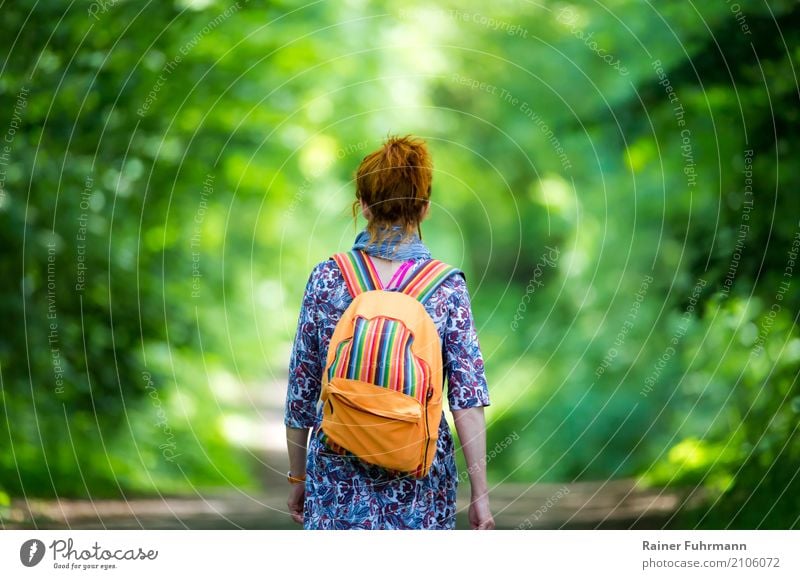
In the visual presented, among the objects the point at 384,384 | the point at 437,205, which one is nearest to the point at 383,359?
the point at 384,384

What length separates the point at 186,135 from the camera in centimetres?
923

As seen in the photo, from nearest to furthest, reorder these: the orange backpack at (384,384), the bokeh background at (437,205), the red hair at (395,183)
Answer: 1. the orange backpack at (384,384)
2. the red hair at (395,183)
3. the bokeh background at (437,205)

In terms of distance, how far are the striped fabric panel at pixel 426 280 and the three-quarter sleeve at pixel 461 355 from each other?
0.04 metres

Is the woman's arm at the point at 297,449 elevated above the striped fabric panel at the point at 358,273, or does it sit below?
below

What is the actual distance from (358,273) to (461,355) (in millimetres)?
431

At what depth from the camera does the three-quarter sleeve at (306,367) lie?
359 cm

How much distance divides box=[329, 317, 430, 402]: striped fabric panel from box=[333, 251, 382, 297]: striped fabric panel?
0.17 meters

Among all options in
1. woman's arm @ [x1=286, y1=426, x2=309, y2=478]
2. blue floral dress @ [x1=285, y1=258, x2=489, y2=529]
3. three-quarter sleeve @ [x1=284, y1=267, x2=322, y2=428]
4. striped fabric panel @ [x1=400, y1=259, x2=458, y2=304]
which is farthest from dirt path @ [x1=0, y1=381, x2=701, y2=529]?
striped fabric panel @ [x1=400, y1=259, x2=458, y2=304]

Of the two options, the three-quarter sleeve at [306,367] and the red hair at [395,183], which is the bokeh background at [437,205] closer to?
the three-quarter sleeve at [306,367]

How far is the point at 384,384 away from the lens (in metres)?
3.36

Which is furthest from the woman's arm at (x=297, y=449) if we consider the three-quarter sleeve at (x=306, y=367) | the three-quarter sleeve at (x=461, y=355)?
the three-quarter sleeve at (x=461, y=355)

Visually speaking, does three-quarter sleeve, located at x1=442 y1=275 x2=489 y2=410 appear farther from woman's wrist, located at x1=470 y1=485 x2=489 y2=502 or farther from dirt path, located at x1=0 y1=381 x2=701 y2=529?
dirt path, located at x1=0 y1=381 x2=701 y2=529
